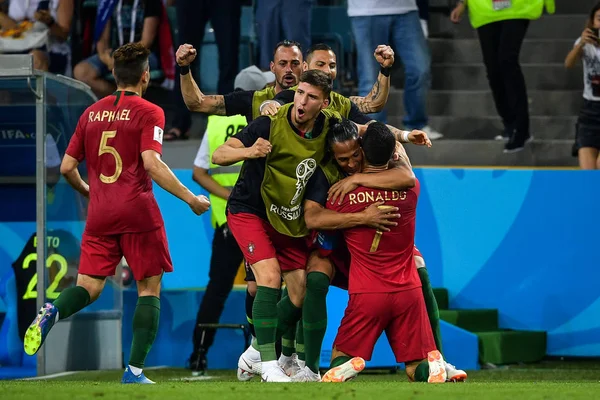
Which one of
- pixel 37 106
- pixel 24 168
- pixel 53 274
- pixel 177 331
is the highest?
pixel 37 106

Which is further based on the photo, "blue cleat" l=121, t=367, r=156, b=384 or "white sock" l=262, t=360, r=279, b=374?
"blue cleat" l=121, t=367, r=156, b=384

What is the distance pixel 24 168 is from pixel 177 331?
6.31ft

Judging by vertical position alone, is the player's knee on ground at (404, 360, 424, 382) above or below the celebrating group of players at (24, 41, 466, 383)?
below


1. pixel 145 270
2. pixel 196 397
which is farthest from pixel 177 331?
pixel 196 397

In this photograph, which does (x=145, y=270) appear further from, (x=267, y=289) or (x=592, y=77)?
(x=592, y=77)

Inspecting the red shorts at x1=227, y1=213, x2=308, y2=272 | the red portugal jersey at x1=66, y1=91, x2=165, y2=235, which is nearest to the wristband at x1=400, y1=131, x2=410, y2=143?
the red shorts at x1=227, y1=213, x2=308, y2=272

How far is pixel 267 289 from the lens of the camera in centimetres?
758

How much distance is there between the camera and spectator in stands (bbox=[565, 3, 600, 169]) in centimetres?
1142

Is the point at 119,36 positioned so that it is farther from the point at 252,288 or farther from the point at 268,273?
the point at 268,273

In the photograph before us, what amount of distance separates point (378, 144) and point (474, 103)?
5.70 metres

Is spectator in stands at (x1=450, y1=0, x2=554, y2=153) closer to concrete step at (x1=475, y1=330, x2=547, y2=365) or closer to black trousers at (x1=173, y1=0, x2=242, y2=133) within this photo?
concrete step at (x1=475, y1=330, x2=547, y2=365)

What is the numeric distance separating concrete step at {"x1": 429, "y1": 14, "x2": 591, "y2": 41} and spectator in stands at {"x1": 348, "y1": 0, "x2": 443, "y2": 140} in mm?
1685

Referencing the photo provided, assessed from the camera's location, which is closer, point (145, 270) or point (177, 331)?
point (145, 270)

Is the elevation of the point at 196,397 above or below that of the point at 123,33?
below
